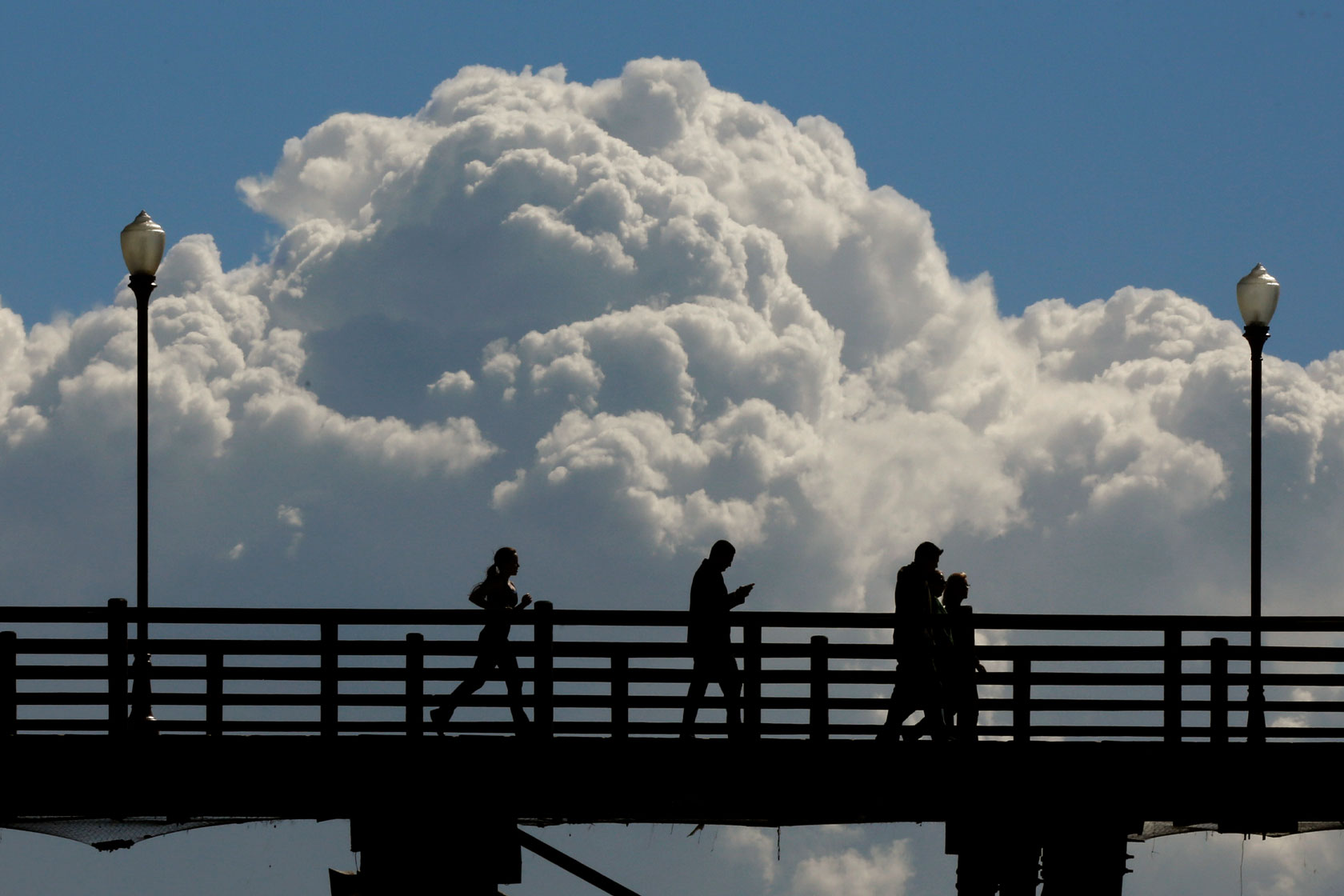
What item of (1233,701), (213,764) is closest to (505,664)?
(213,764)

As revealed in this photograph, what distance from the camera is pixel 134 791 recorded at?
1433cm

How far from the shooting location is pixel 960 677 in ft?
48.9

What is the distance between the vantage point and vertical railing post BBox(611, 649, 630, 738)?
14.4 metres

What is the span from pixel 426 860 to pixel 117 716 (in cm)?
281

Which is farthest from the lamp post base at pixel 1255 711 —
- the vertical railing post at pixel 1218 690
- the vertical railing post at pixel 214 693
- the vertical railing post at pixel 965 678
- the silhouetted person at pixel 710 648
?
the vertical railing post at pixel 214 693

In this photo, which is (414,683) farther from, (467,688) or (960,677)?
(960,677)

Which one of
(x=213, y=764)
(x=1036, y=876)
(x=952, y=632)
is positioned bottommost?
(x=1036, y=876)

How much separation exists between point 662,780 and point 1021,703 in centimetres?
291

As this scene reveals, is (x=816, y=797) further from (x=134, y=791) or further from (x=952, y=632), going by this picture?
(x=134, y=791)

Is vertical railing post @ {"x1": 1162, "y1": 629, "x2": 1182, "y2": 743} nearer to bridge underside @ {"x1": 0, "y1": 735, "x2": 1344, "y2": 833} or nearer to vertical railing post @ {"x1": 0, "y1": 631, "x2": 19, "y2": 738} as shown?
bridge underside @ {"x1": 0, "y1": 735, "x2": 1344, "y2": 833}

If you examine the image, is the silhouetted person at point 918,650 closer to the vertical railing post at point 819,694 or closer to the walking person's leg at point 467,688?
the vertical railing post at point 819,694

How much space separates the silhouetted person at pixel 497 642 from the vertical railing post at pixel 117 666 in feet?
7.91

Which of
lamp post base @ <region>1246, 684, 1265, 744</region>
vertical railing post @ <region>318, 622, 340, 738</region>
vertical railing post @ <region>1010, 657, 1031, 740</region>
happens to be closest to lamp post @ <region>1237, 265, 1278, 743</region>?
lamp post base @ <region>1246, 684, 1265, 744</region>

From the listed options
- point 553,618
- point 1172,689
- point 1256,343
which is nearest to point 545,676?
point 553,618
